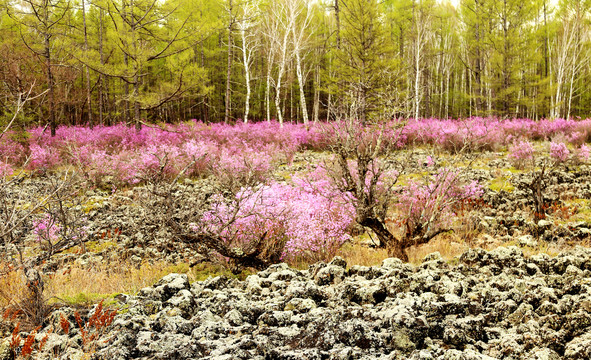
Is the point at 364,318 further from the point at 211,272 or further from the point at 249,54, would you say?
the point at 249,54

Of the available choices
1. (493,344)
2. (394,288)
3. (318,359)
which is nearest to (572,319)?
(493,344)

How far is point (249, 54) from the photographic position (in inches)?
912

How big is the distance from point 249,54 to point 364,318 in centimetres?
2303

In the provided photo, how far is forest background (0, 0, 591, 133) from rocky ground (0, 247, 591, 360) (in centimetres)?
179

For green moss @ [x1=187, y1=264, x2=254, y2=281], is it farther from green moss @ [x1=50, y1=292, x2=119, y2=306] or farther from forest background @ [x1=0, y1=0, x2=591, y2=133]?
forest background @ [x1=0, y1=0, x2=591, y2=133]

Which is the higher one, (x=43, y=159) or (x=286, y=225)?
(x=43, y=159)

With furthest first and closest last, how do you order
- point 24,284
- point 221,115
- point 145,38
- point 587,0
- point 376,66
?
point 221,115
point 587,0
point 376,66
point 145,38
point 24,284

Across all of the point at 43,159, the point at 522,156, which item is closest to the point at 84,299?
the point at 43,159

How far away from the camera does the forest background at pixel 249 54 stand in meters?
12.1

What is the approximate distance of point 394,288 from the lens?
8.41 ft

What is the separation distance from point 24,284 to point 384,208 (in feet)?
11.0

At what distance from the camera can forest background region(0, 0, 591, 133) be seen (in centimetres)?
1205

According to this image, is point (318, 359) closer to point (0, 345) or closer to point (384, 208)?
point (0, 345)

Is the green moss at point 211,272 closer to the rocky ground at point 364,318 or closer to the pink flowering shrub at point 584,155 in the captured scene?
the rocky ground at point 364,318
